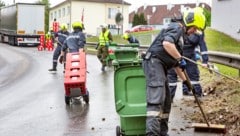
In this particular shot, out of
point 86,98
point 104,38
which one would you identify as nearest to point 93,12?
point 104,38

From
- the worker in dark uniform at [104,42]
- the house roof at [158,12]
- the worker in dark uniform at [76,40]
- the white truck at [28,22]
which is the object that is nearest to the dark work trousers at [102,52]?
the worker in dark uniform at [104,42]

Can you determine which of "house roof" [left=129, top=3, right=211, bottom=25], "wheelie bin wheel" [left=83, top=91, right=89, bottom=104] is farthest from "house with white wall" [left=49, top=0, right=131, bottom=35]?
"wheelie bin wheel" [left=83, top=91, right=89, bottom=104]

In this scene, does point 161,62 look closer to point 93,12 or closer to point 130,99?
point 130,99

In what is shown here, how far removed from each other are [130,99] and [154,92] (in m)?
0.49

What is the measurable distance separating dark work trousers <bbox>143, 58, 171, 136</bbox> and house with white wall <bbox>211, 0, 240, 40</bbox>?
81.9 feet

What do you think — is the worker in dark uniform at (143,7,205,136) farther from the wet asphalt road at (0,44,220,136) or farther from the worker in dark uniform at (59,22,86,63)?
the worker in dark uniform at (59,22,86,63)

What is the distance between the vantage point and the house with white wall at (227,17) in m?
31.7

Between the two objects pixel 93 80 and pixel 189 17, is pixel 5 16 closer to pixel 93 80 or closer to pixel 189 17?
pixel 93 80

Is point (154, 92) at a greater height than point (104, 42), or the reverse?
point (104, 42)

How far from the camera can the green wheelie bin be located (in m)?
7.24

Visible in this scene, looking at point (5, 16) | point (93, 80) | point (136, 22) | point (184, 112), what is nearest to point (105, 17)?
point (136, 22)

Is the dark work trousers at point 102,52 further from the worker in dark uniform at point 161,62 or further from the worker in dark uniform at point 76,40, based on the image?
the worker in dark uniform at point 161,62

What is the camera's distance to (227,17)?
33031 mm

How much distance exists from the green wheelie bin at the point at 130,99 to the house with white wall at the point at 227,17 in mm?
24754
